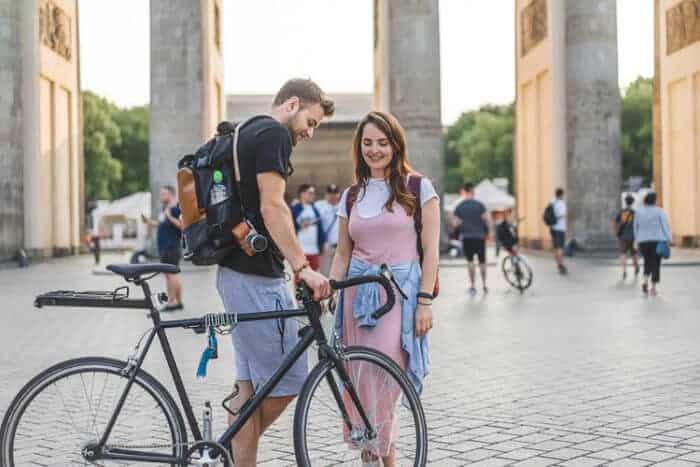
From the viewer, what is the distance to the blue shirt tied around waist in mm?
4883

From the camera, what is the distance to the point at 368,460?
4.70 metres

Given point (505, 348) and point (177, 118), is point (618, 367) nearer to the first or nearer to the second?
point (505, 348)

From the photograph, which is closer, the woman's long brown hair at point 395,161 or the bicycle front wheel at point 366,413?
the bicycle front wheel at point 366,413

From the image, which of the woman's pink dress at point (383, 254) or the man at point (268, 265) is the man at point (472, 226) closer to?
the woman's pink dress at point (383, 254)

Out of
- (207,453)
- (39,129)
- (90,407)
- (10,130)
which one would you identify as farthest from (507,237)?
(39,129)

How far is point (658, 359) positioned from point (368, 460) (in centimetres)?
537

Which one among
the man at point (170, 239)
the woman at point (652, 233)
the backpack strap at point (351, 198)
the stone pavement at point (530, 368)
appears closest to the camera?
the backpack strap at point (351, 198)

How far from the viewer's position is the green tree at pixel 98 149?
234 ft

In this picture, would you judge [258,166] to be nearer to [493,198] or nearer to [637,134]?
[493,198]

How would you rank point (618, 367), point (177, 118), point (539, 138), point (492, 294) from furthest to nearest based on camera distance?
1. point (539, 138)
2. point (177, 118)
3. point (492, 294)
4. point (618, 367)

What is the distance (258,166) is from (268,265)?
43 centimetres

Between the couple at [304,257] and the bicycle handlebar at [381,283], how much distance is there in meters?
0.06

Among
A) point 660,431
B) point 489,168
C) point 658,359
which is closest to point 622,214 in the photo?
point 658,359

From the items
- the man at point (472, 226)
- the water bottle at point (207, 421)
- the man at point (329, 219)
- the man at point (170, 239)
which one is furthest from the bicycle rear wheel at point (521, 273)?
the water bottle at point (207, 421)
